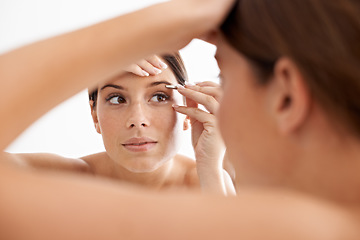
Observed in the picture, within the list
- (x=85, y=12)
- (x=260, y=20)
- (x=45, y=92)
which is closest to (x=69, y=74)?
(x=45, y=92)

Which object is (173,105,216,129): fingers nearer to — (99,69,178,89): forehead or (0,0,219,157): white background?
(99,69,178,89): forehead

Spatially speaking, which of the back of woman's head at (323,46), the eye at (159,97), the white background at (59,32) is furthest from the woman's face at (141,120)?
the white background at (59,32)

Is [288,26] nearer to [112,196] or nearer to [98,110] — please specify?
[112,196]

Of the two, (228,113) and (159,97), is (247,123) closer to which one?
(228,113)

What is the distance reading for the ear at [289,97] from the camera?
66 centimetres

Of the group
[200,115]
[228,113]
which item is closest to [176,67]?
[200,115]

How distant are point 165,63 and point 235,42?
2.97 feet

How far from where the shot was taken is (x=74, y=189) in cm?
61

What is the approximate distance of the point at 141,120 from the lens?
1603 mm

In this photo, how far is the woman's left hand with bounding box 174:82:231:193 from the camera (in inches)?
61.5

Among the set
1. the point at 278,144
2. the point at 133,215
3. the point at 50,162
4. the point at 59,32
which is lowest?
the point at 133,215

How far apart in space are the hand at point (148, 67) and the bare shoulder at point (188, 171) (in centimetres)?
54

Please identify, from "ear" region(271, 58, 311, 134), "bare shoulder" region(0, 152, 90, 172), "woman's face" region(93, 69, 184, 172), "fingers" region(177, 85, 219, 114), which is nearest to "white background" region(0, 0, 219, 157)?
"bare shoulder" region(0, 152, 90, 172)

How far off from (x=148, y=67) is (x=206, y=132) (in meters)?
0.29
